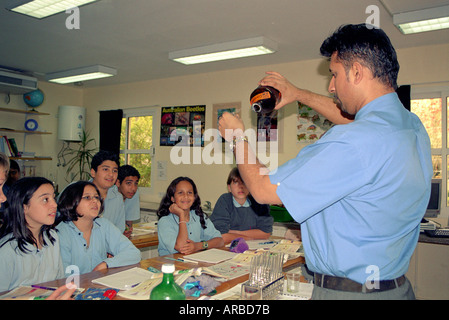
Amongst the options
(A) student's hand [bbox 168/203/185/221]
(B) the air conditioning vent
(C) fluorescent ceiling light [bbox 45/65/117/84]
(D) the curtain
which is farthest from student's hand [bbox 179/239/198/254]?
(B) the air conditioning vent

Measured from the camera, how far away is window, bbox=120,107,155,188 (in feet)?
22.0

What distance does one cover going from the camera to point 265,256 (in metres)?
1.80

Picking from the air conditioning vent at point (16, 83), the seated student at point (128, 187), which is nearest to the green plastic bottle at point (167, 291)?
the seated student at point (128, 187)

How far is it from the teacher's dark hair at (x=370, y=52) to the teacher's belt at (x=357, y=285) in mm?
625

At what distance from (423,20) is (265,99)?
101 inches

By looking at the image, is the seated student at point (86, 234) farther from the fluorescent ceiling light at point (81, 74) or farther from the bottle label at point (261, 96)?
the fluorescent ceiling light at point (81, 74)

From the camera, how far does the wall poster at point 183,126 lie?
19.6ft

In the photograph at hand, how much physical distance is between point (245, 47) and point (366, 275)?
11.7 feet

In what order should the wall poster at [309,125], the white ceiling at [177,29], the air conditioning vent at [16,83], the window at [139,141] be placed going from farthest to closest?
1. the window at [139,141]
2. the air conditioning vent at [16,83]
3. the wall poster at [309,125]
4. the white ceiling at [177,29]

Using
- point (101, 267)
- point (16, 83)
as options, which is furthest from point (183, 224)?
point (16, 83)

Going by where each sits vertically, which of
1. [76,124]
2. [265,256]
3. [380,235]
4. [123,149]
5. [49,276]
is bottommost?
[49,276]

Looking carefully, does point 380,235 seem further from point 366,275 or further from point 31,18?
point 31,18

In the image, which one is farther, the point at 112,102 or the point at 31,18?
the point at 112,102
